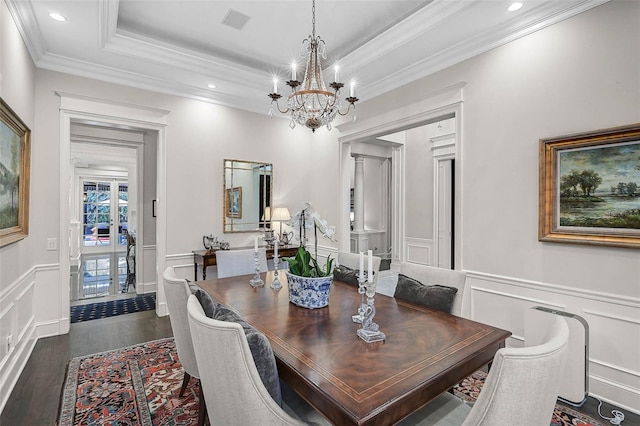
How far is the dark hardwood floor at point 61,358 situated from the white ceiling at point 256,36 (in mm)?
2811

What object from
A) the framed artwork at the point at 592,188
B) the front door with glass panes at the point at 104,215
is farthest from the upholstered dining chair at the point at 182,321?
the front door with glass panes at the point at 104,215

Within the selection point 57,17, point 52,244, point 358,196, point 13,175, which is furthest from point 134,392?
point 358,196

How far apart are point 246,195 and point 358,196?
2.76 meters

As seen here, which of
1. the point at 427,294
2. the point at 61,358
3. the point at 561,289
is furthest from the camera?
the point at 61,358

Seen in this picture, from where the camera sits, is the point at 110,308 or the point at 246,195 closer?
the point at 110,308

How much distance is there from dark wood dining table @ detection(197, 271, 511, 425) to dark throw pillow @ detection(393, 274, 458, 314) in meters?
0.10

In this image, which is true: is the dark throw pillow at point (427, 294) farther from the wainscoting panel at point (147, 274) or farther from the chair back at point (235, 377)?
the wainscoting panel at point (147, 274)

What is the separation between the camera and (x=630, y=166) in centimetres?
215

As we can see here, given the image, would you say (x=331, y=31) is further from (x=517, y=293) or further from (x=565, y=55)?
(x=517, y=293)

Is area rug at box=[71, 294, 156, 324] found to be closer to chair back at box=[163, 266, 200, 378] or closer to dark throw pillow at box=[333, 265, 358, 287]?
chair back at box=[163, 266, 200, 378]

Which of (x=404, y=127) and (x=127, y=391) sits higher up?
(x=404, y=127)

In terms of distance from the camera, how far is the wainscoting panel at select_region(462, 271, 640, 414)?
217cm

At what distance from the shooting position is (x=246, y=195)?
15.4ft

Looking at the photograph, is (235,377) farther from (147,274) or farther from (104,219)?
(104,219)
